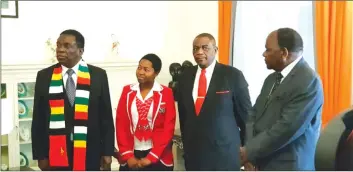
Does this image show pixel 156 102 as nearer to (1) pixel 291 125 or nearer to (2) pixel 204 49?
(2) pixel 204 49

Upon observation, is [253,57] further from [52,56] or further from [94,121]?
[94,121]

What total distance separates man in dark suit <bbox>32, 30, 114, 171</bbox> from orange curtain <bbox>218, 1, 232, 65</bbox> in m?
2.61


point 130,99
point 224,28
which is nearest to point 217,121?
point 130,99

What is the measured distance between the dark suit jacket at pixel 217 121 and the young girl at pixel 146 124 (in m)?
0.12

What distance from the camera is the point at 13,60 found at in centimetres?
464

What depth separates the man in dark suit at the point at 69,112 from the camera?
8.00 ft

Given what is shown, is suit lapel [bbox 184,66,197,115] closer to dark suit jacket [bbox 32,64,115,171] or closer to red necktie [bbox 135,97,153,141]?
red necktie [bbox 135,97,153,141]

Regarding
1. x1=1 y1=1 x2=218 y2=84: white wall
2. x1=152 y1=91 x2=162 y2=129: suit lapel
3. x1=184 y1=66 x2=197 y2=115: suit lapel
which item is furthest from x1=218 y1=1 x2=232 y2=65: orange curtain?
x1=152 y1=91 x2=162 y2=129: suit lapel

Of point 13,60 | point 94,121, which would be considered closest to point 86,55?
point 13,60

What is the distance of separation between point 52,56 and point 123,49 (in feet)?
2.91

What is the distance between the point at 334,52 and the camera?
382cm

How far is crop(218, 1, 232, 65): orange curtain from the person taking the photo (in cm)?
488

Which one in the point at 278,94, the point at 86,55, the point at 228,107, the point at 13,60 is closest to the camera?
the point at 278,94

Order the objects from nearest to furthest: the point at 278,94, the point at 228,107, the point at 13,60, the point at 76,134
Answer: the point at 278,94, the point at 76,134, the point at 228,107, the point at 13,60
